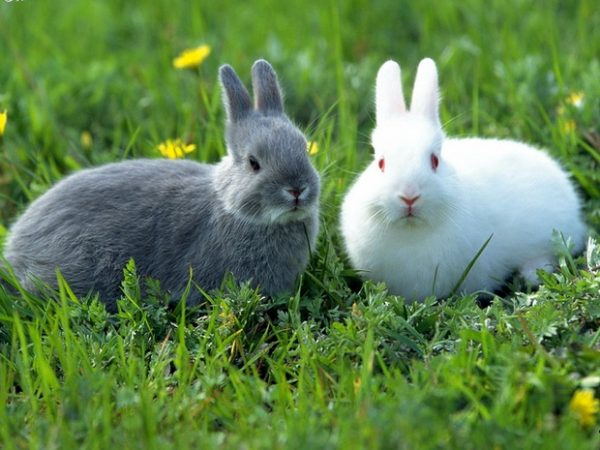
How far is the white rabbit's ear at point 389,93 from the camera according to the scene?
165 inches

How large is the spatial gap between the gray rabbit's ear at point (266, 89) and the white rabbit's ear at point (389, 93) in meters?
0.45

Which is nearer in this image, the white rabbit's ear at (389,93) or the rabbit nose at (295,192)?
the rabbit nose at (295,192)

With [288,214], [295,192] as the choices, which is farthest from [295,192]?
[288,214]

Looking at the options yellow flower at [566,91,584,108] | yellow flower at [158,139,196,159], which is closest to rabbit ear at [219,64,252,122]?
yellow flower at [158,139,196,159]

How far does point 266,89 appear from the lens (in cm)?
414

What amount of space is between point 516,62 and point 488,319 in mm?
2566

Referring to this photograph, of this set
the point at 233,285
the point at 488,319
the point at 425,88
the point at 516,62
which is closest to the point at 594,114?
the point at 516,62

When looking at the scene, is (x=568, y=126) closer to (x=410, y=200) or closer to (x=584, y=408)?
(x=410, y=200)

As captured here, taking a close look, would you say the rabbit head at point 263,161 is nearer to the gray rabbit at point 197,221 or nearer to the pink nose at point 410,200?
the gray rabbit at point 197,221

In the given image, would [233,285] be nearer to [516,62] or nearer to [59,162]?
[59,162]

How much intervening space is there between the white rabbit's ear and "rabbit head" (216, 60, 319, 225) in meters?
0.44

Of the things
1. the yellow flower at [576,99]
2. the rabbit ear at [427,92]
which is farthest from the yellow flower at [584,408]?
the yellow flower at [576,99]

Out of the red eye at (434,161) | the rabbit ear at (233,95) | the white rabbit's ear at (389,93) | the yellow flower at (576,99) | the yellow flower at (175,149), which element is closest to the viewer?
the red eye at (434,161)

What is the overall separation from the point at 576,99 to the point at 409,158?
172 cm
